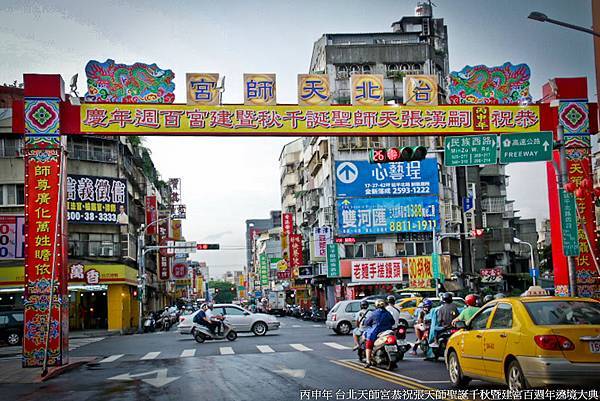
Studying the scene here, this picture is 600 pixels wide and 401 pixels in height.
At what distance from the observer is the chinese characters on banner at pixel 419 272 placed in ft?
175

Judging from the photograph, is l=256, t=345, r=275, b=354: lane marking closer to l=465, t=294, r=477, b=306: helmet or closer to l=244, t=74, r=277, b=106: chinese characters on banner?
l=244, t=74, r=277, b=106: chinese characters on banner

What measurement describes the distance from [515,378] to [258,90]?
13.1 metres

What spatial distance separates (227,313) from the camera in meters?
→ 34.8

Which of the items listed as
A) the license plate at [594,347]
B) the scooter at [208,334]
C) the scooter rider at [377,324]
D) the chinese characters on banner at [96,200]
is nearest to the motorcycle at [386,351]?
the scooter rider at [377,324]

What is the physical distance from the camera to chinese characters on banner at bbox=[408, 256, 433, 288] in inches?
2105

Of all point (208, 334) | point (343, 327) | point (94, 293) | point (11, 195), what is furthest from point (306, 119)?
point (94, 293)

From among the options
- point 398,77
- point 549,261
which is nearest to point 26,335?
point 398,77

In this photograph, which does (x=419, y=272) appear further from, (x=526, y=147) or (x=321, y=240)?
(x=526, y=147)

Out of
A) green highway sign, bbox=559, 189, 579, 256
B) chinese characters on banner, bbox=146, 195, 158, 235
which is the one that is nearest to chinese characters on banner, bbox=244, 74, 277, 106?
green highway sign, bbox=559, 189, 579, 256

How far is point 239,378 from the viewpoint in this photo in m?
15.4

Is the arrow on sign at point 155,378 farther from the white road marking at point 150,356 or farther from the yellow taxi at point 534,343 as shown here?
the yellow taxi at point 534,343

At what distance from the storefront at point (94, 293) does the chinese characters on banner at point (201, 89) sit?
93.2 ft

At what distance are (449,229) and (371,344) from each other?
43103 mm

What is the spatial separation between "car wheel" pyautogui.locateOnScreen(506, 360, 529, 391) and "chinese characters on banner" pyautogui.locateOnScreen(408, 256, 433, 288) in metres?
43.1
